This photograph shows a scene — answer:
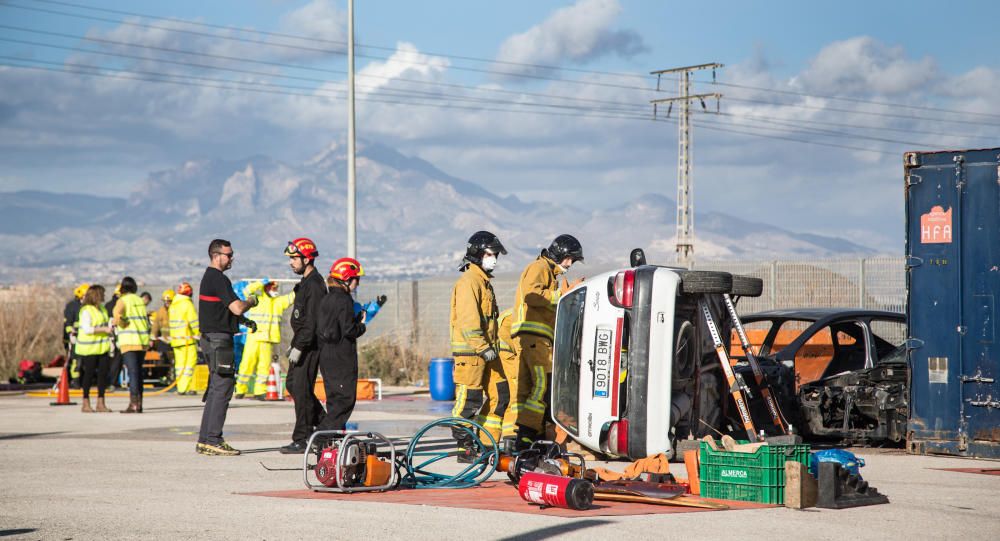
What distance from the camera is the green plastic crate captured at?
934cm

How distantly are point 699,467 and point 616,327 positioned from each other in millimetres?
1905

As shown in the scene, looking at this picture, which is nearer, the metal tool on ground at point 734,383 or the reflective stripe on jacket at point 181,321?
the metal tool on ground at point 734,383

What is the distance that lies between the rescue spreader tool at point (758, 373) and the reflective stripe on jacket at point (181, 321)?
42.4 feet

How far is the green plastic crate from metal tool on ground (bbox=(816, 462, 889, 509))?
0.20 meters

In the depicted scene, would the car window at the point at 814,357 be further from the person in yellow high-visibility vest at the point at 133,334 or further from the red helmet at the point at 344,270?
the person in yellow high-visibility vest at the point at 133,334

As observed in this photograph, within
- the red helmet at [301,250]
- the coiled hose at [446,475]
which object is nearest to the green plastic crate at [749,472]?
the coiled hose at [446,475]

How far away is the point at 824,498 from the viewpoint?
366 inches

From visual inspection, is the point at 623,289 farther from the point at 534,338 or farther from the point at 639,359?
the point at 534,338

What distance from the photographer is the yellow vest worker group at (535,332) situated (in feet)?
40.0

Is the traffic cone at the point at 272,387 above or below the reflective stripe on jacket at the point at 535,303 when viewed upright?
below

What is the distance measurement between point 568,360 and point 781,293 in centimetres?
1483

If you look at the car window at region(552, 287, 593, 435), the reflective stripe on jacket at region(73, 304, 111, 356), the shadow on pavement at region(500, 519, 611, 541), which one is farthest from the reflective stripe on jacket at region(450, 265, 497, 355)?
the reflective stripe on jacket at region(73, 304, 111, 356)

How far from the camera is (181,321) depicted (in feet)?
74.2

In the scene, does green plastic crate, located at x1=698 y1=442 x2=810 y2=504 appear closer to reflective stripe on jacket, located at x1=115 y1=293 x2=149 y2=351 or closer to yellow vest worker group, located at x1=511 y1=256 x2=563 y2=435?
yellow vest worker group, located at x1=511 y1=256 x2=563 y2=435
